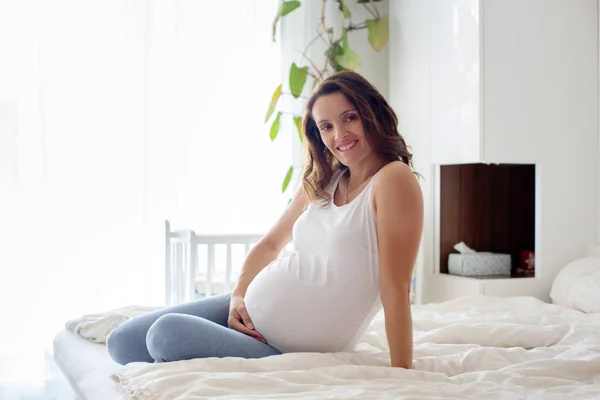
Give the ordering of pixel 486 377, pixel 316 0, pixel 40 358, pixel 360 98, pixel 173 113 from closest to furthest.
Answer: pixel 486 377, pixel 360 98, pixel 40 358, pixel 173 113, pixel 316 0

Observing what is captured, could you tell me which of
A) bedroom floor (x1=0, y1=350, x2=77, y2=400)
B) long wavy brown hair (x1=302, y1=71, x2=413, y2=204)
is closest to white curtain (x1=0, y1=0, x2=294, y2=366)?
bedroom floor (x1=0, y1=350, x2=77, y2=400)

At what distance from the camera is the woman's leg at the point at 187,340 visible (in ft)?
4.83

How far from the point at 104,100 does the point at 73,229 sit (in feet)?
1.99

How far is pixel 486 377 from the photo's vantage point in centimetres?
147

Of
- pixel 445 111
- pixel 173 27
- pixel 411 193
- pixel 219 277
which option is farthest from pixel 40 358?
pixel 411 193

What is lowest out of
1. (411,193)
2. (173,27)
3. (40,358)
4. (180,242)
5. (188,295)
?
(40,358)

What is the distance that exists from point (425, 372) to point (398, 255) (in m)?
0.23

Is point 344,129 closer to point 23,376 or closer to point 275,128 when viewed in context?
point 275,128

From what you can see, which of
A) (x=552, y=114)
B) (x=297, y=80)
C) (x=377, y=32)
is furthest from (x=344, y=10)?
(x=552, y=114)

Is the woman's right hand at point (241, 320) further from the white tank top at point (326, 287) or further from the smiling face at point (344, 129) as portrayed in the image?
the smiling face at point (344, 129)

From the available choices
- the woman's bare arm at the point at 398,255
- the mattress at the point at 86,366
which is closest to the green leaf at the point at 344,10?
the mattress at the point at 86,366

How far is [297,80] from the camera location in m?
3.62

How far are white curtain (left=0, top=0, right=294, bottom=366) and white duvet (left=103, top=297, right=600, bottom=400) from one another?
6.06ft

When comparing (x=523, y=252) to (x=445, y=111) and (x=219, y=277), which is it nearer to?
(x=445, y=111)
